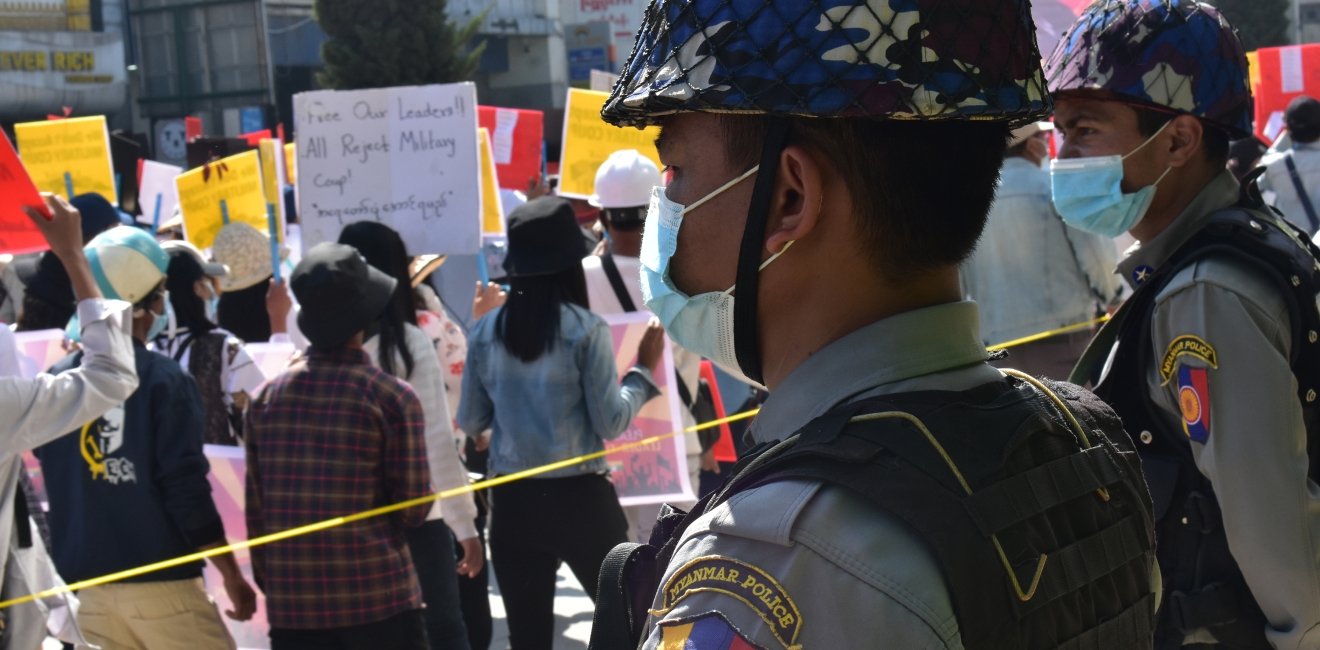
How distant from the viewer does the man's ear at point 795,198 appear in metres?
1.49

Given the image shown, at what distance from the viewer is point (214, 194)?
7.96m

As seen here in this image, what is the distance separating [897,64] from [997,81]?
141 mm

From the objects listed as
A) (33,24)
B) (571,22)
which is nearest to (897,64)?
(33,24)

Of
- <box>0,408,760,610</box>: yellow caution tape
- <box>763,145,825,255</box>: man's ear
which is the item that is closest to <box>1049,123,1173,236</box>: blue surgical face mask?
<box>763,145,825,255</box>: man's ear

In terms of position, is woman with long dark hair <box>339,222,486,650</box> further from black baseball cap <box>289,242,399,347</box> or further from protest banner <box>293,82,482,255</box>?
protest banner <box>293,82,482,255</box>

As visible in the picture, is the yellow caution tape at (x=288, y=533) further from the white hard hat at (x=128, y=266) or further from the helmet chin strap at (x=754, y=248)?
the helmet chin strap at (x=754, y=248)

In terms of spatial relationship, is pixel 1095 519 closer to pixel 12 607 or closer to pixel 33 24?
pixel 12 607

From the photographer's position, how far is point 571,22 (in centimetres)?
4700

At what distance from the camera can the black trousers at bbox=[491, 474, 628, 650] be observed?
4.91 meters

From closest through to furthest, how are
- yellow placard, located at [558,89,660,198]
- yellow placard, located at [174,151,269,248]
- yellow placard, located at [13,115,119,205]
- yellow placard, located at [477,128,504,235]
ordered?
yellow placard, located at [174,151,269,248]
yellow placard, located at [477,128,504,235]
yellow placard, located at [558,89,660,198]
yellow placard, located at [13,115,119,205]

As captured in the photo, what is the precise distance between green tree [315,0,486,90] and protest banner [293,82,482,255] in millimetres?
29959

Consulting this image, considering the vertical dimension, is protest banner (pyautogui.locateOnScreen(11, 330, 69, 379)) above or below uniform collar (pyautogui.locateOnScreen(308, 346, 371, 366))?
below

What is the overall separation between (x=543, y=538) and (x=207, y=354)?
1608 millimetres

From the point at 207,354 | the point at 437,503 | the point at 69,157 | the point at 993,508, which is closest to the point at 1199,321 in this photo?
the point at 993,508
